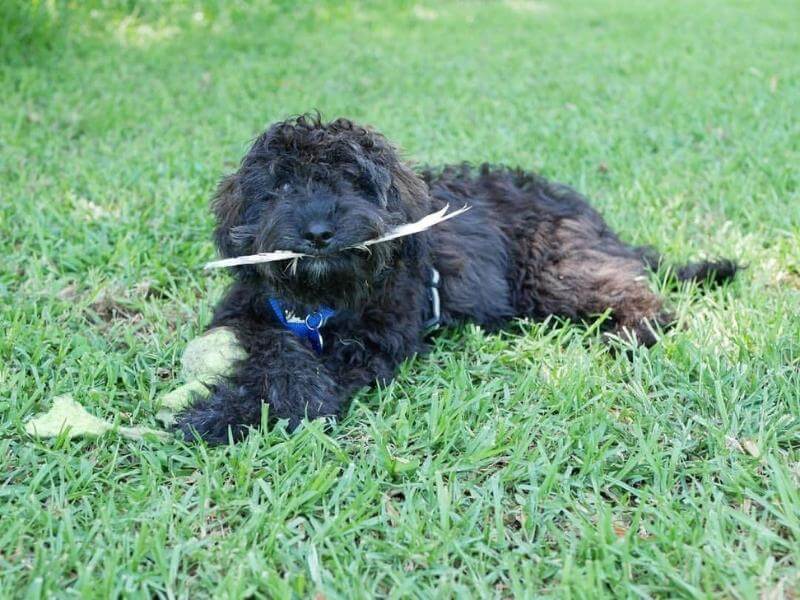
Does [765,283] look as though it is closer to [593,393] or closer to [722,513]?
[593,393]

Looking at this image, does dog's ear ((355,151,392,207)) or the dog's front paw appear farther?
dog's ear ((355,151,392,207))

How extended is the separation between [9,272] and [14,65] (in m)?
4.95

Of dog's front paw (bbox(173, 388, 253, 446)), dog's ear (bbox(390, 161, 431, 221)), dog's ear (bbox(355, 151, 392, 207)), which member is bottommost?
dog's front paw (bbox(173, 388, 253, 446))

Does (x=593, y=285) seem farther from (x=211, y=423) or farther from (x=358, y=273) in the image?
(x=211, y=423)

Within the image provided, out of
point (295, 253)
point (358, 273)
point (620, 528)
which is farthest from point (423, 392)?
point (620, 528)

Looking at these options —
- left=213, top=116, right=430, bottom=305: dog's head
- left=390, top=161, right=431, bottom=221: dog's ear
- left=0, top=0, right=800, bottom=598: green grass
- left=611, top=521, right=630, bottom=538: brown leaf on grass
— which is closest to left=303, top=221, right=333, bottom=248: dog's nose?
left=213, top=116, right=430, bottom=305: dog's head

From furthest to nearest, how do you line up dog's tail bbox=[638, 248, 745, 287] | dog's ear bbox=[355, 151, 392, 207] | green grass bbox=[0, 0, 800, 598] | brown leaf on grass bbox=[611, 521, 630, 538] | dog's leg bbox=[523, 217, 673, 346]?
dog's tail bbox=[638, 248, 745, 287] → dog's leg bbox=[523, 217, 673, 346] → dog's ear bbox=[355, 151, 392, 207] → brown leaf on grass bbox=[611, 521, 630, 538] → green grass bbox=[0, 0, 800, 598]

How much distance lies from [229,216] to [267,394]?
942 millimetres

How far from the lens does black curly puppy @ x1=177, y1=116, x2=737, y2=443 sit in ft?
11.9

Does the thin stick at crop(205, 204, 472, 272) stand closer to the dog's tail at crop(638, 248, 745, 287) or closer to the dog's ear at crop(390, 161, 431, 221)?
the dog's ear at crop(390, 161, 431, 221)

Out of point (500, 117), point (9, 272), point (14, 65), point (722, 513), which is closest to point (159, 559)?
point (722, 513)

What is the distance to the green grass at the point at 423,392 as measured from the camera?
2.67 meters

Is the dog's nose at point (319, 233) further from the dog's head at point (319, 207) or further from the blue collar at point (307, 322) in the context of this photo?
the blue collar at point (307, 322)

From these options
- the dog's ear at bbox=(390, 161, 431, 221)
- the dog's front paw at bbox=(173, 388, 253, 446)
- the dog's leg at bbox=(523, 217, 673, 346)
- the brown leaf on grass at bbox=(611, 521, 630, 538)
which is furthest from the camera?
the dog's leg at bbox=(523, 217, 673, 346)
